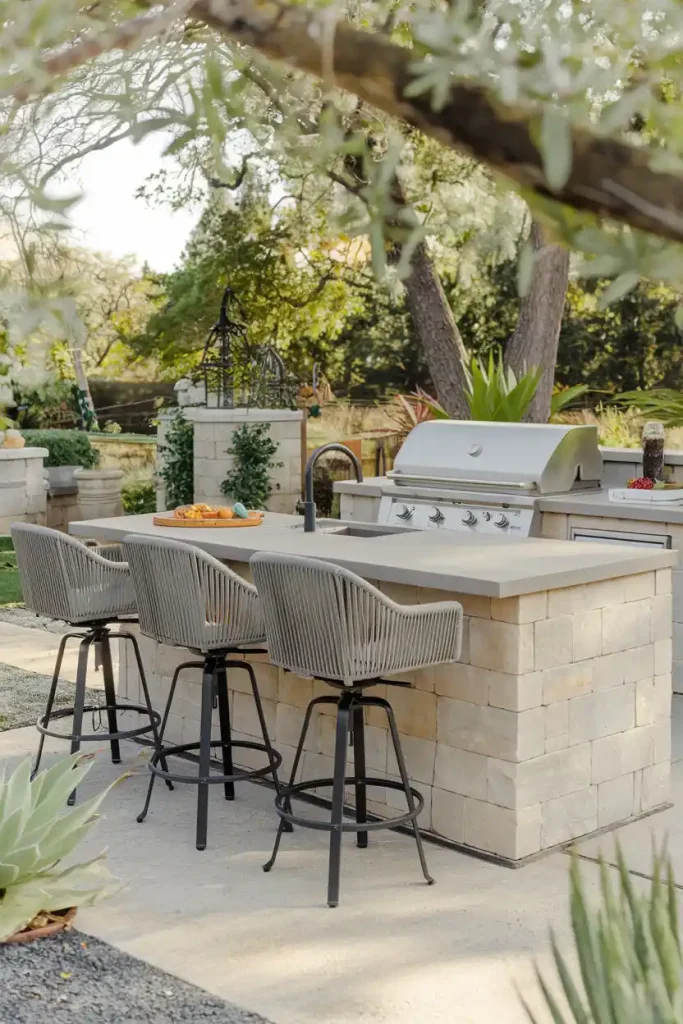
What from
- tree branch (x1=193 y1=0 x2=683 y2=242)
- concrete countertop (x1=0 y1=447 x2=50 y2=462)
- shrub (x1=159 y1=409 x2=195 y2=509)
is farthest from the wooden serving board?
concrete countertop (x1=0 y1=447 x2=50 y2=462)

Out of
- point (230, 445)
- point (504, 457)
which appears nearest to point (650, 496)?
point (504, 457)

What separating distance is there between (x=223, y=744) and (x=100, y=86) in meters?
3.34

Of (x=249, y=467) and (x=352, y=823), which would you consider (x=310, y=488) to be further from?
(x=249, y=467)

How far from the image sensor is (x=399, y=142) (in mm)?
997

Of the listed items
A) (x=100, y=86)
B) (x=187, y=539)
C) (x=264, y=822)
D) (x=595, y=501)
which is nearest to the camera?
(x=100, y=86)

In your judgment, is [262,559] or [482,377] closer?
[262,559]

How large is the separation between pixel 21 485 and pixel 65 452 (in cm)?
165

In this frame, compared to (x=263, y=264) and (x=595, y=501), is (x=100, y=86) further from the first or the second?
(x=263, y=264)

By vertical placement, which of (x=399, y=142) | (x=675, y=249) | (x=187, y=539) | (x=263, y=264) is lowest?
(x=187, y=539)

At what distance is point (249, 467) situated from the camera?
11289 mm

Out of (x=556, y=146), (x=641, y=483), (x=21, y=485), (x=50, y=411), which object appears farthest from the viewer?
(x=50, y=411)

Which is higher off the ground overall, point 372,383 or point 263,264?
point 263,264

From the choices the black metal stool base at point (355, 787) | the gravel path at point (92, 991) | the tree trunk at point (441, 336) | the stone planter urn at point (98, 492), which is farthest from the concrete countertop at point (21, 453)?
Answer: the gravel path at point (92, 991)

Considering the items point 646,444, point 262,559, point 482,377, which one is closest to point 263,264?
point 482,377
